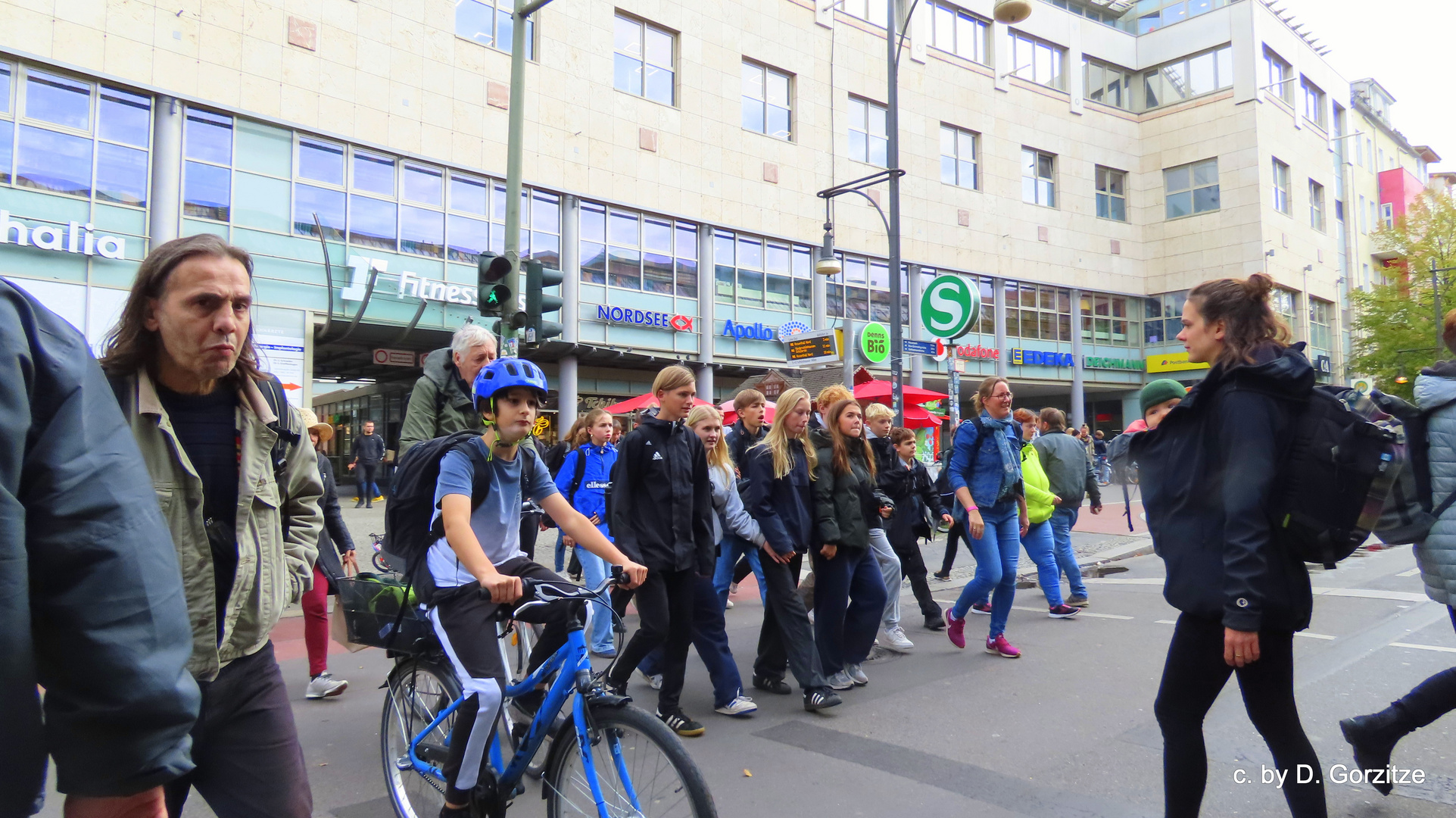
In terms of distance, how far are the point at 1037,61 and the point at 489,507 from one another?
3500 centimetres

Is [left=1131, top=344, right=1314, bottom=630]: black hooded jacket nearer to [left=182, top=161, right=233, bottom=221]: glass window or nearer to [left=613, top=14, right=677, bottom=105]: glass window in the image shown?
→ [left=182, top=161, right=233, bottom=221]: glass window

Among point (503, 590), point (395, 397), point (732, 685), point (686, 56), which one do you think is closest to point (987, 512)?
point (732, 685)

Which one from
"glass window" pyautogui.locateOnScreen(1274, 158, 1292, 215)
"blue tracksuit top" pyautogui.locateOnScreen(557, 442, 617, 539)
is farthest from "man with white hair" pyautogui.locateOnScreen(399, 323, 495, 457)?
"glass window" pyautogui.locateOnScreen(1274, 158, 1292, 215)

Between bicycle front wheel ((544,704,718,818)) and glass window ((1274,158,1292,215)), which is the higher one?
glass window ((1274,158,1292,215))

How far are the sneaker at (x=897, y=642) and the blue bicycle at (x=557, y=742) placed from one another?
12.2ft

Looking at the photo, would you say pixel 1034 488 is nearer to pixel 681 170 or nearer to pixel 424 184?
pixel 424 184

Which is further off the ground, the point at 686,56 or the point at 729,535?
the point at 686,56

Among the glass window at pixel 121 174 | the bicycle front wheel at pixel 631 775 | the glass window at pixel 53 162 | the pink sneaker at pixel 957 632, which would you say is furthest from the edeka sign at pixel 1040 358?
the bicycle front wheel at pixel 631 775

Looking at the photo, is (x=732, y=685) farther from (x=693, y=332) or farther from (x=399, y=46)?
(x=693, y=332)

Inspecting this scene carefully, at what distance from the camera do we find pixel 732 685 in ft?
16.3

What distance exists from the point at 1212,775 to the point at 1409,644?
136 inches

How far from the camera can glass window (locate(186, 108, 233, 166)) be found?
645 inches

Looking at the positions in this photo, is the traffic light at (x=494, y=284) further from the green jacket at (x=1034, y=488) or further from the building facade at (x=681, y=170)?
the building facade at (x=681, y=170)

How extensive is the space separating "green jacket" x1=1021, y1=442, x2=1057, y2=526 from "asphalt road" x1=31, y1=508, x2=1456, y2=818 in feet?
2.98
